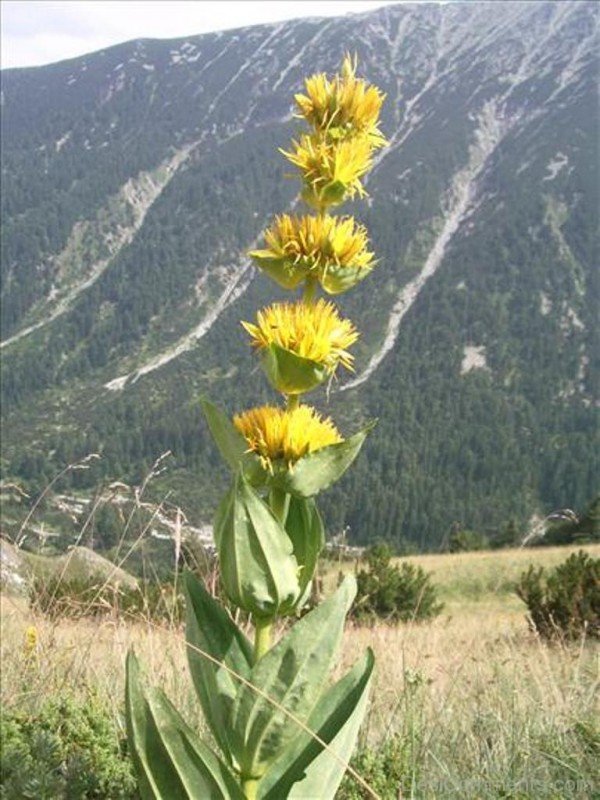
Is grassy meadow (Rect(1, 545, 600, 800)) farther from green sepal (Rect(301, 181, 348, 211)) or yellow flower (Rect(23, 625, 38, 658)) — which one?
green sepal (Rect(301, 181, 348, 211))

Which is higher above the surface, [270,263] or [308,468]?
[270,263]

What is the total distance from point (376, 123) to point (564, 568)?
1016cm

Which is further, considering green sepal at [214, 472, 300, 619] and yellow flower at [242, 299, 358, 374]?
yellow flower at [242, 299, 358, 374]

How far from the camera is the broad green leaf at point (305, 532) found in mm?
2607

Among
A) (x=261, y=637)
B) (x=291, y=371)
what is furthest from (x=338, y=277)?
(x=261, y=637)

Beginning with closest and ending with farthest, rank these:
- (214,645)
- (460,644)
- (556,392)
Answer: (214,645), (460,644), (556,392)

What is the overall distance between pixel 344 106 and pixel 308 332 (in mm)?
742

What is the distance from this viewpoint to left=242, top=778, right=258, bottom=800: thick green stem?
2.51 metres

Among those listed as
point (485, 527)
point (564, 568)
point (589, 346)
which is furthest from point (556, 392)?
point (564, 568)

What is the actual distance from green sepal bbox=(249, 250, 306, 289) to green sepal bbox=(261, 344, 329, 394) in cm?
28

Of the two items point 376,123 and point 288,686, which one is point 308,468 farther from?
point 376,123

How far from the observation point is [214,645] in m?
2.59

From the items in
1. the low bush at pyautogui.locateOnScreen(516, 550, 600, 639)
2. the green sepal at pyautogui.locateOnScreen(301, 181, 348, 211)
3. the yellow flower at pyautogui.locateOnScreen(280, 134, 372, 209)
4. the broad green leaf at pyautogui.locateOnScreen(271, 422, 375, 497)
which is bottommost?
the low bush at pyautogui.locateOnScreen(516, 550, 600, 639)

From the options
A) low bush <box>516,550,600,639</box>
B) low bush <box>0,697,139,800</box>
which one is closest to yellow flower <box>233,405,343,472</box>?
low bush <box>0,697,139,800</box>
